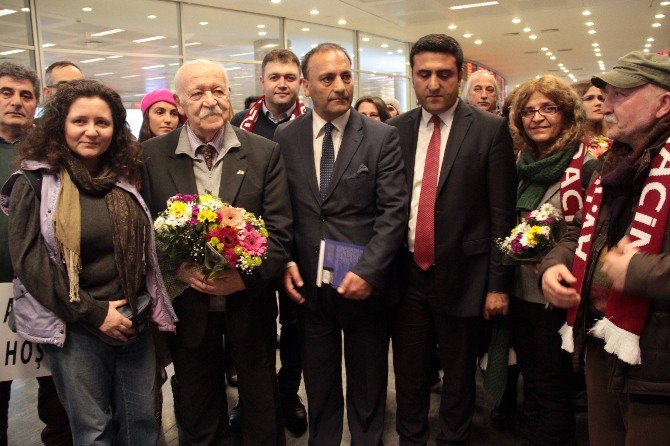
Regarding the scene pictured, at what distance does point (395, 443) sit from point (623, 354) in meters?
1.74

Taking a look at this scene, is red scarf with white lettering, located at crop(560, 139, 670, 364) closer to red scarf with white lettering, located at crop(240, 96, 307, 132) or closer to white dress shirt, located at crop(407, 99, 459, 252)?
white dress shirt, located at crop(407, 99, 459, 252)

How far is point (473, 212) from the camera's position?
2494 mm

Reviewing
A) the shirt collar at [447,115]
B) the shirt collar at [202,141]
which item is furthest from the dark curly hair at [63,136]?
the shirt collar at [447,115]

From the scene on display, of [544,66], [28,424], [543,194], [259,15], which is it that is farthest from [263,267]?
[544,66]

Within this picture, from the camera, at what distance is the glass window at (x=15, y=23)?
7.42 metres

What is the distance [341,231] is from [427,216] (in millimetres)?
430

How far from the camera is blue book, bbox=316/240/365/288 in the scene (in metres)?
2.39

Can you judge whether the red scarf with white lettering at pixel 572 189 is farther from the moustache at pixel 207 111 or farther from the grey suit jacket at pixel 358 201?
the moustache at pixel 207 111

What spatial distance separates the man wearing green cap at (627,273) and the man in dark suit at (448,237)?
561 mm

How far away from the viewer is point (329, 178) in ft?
8.07

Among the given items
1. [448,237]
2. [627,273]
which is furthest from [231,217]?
[627,273]

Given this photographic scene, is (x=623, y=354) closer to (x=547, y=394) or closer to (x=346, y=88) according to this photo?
(x=547, y=394)

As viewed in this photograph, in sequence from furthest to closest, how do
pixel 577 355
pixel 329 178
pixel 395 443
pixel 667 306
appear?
pixel 395 443 < pixel 329 178 < pixel 577 355 < pixel 667 306

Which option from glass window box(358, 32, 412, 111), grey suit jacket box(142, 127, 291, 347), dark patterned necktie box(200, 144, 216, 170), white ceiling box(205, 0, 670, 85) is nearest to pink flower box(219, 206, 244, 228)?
grey suit jacket box(142, 127, 291, 347)
